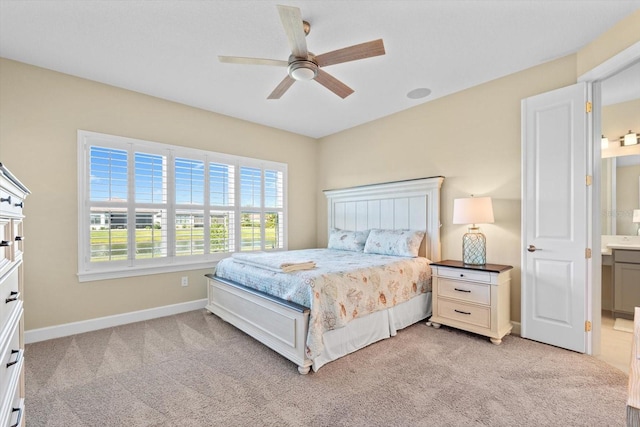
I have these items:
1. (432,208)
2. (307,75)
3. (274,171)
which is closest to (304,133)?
(274,171)

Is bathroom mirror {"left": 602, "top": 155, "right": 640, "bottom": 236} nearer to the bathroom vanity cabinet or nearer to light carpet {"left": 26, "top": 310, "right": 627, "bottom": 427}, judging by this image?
the bathroom vanity cabinet

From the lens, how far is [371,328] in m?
2.95

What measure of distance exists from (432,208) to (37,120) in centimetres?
452

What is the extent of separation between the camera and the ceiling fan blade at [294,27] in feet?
5.67

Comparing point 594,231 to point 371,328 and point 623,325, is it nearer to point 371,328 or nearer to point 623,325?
point 623,325

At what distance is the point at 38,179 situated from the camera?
312 cm

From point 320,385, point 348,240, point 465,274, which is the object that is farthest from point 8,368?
point 348,240

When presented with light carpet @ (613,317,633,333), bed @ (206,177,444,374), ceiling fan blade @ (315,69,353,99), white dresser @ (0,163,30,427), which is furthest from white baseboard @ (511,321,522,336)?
white dresser @ (0,163,30,427)

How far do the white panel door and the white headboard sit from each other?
101 cm

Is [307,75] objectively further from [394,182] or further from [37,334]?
[37,334]

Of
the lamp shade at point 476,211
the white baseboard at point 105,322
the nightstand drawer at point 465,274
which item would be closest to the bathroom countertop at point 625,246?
the lamp shade at point 476,211

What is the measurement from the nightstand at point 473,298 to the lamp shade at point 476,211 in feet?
1.61

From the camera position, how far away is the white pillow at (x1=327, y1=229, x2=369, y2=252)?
4.42 meters

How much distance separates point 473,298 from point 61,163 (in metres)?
4.60
